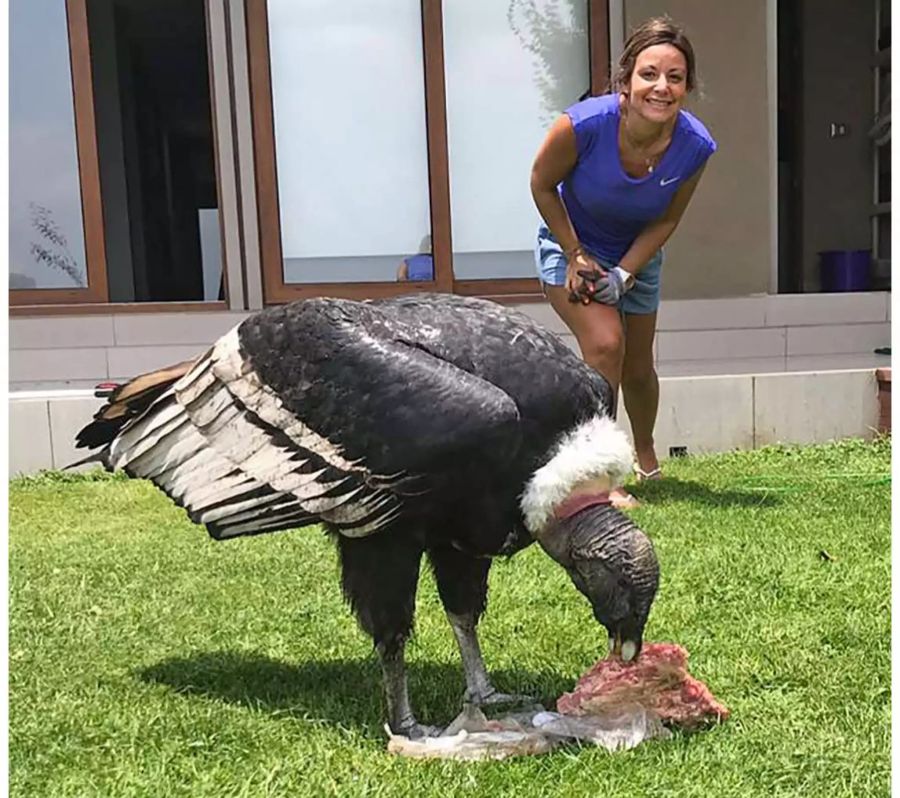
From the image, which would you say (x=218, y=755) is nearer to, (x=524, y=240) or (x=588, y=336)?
(x=588, y=336)

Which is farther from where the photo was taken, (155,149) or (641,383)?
(155,149)

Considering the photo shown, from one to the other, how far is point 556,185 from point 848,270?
5982mm

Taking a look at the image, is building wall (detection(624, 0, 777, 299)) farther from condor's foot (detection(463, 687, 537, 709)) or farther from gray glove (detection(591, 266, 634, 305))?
condor's foot (detection(463, 687, 537, 709))

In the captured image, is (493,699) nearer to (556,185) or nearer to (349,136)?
(556,185)

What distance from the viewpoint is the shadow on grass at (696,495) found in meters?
4.45

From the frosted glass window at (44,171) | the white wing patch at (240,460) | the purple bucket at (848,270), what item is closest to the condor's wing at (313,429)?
the white wing patch at (240,460)

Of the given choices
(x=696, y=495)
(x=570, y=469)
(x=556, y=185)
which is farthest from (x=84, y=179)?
(x=570, y=469)

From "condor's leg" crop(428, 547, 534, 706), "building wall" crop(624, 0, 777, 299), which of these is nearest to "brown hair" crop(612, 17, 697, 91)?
"condor's leg" crop(428, 547, 534, 706)

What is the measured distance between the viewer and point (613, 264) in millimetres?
3904

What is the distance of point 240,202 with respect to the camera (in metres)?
6.30

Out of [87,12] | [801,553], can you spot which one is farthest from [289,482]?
[87,12]

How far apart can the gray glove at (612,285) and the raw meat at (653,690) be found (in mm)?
1729

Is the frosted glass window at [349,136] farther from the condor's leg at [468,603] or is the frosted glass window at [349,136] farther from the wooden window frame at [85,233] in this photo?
the condor's leg at [468,603]

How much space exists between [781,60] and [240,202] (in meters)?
5.69
